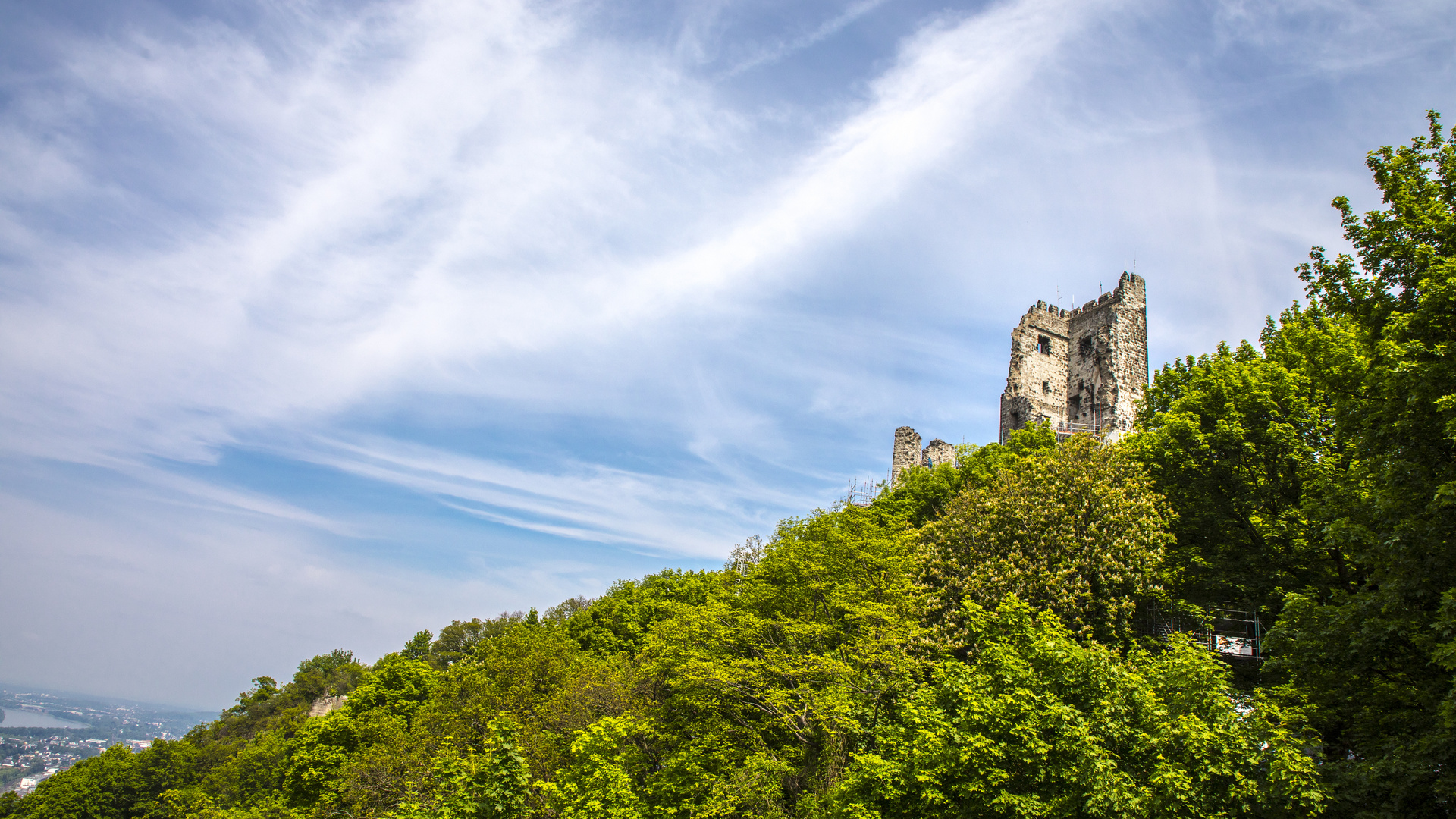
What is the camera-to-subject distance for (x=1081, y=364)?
173 feet

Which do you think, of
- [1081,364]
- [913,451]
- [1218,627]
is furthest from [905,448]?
[1218,627]

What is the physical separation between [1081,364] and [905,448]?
567 inches

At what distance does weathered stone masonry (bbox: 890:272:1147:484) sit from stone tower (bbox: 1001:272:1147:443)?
47 millimetres

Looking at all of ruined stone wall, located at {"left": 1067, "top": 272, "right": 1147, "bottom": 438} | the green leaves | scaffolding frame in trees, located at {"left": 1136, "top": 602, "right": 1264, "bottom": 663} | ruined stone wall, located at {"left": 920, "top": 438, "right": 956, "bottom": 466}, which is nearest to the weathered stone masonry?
ruined stone wall, located at {"left": 1067, "top": 272, "right": 1147, "bottom": 438}

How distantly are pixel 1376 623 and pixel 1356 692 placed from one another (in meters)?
2.26

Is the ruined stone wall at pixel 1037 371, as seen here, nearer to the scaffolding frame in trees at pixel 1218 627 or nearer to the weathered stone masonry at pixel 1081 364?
the weathered stone masonry at pixel 1081 364

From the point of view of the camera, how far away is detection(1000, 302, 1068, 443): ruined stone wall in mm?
52031

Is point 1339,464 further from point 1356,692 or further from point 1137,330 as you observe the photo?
point 1137,330

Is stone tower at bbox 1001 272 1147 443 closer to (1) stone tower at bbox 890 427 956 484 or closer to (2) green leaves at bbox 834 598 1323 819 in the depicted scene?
(1) stone tower at bbox 890 427 956 484

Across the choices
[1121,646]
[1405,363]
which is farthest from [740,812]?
[1405,363]

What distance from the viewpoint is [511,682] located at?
35000 millimetres

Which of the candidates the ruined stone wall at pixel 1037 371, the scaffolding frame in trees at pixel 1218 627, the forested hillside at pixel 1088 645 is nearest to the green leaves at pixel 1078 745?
the forested hillside at pixel 1088 645

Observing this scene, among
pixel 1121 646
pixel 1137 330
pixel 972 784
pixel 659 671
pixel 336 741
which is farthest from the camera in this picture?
pixel 1137 330

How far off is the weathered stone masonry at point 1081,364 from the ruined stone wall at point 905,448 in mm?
8378
